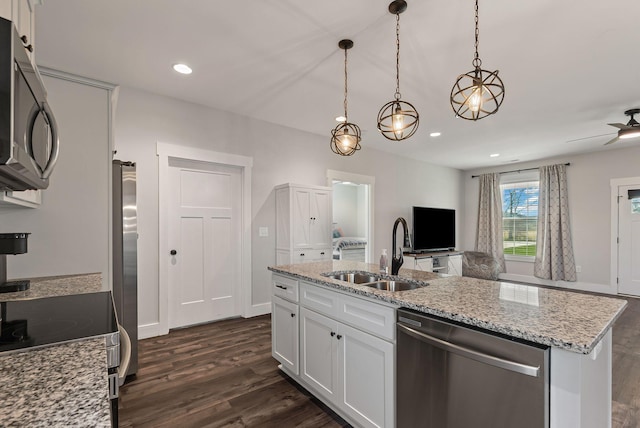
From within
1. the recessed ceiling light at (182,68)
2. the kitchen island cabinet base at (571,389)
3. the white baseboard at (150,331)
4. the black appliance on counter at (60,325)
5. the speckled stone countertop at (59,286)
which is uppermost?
the recessed ceiling light at (182,68)

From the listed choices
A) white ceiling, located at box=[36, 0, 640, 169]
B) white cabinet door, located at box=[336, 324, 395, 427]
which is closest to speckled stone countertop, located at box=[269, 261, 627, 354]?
white cabinet door, located at box=[336, 324, 395, 427]

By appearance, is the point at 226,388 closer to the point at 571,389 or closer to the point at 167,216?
the point at 167,216

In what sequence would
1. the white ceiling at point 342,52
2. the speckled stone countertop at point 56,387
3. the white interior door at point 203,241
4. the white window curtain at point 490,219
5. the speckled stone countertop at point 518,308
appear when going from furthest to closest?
1. the white window curtain at point 490,219
2. the white interior door at point 203,241
3. the white ceiling at point 342,52
4. the speckled stone countertop at point 518,308
5. the speckled stone countertop at point 56,387

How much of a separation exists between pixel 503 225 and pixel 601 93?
13.7ft

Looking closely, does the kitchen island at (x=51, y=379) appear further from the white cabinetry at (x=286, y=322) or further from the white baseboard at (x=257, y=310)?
the white baseboard at (x=257, y=310)

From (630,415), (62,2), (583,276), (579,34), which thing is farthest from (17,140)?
(583,276)

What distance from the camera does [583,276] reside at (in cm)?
586

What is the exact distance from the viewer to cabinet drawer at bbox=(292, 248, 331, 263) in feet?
13.5

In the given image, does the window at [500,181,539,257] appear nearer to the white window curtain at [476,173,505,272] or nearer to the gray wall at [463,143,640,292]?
the white window curtain at [476,173,505,272]

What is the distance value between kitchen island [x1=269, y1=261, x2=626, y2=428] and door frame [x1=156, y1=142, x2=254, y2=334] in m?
2.23

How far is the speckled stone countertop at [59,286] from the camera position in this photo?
60.2 inches

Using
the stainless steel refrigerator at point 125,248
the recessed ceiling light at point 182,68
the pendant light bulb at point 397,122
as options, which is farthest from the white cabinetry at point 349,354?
the recessed ceiling light at point 182,68

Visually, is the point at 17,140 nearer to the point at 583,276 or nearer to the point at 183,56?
the point at 183,56

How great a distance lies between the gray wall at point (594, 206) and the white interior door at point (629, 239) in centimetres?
16
